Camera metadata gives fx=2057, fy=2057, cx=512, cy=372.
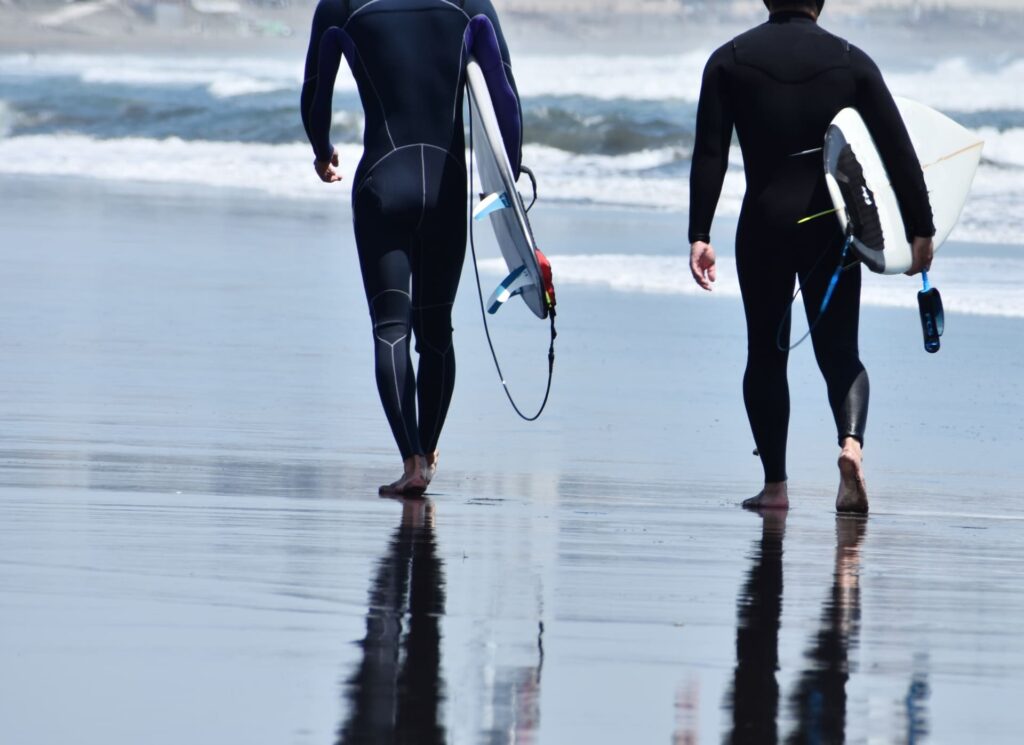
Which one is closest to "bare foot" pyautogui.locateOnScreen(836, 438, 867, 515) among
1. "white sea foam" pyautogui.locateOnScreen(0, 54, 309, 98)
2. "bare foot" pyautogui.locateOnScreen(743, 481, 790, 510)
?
"bare foot" pyautogui.locateOnScreen(743, 481, 790, 510)

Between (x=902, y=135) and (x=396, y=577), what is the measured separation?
2.04 m

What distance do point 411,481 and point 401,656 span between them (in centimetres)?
197

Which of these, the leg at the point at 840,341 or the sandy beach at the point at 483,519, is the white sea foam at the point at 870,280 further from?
the leg at the point at 840,341

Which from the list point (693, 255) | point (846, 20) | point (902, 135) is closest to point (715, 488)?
point (693, 255)

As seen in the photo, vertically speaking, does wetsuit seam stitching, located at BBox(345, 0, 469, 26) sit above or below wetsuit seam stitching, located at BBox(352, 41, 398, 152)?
above

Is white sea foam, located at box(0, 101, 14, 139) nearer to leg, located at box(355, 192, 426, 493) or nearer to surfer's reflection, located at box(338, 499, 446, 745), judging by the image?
leg, located at box(355, 192, 426, 493)

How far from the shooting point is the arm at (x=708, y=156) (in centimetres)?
531

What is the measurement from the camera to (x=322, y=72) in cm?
550

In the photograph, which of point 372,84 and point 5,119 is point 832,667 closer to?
point 372,84

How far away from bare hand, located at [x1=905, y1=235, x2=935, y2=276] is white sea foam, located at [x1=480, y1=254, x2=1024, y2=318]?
5275 millimetres

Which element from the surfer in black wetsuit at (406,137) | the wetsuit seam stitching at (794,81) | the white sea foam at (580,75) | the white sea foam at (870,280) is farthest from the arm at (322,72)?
the white sea foam at (580,75)

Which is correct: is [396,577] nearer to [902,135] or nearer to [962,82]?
[902,135]

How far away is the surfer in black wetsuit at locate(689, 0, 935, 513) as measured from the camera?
5.28 m


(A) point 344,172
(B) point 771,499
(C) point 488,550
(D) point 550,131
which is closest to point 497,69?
(B) point 771,499
